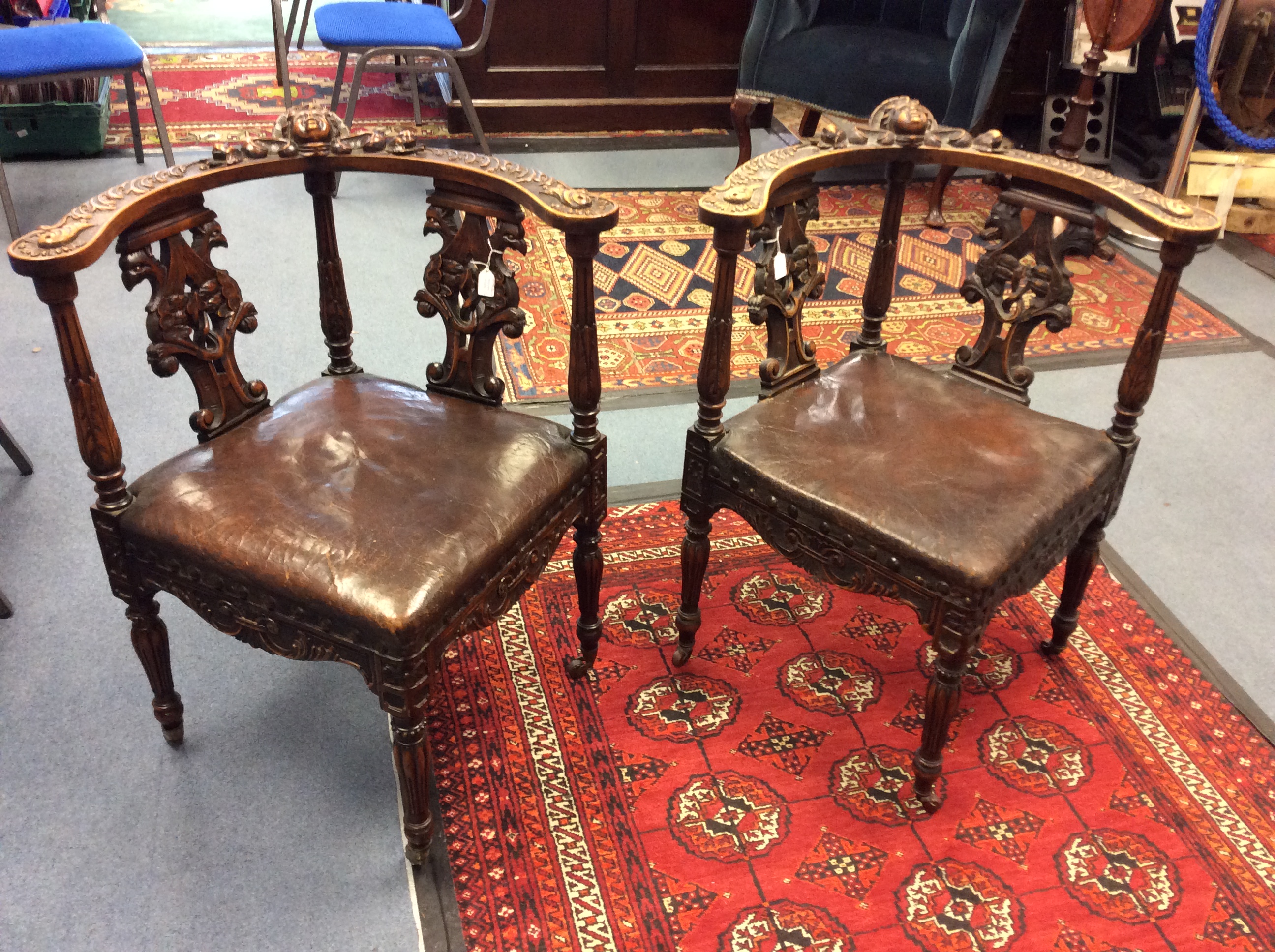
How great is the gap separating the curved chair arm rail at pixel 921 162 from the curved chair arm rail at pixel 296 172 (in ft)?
0.66

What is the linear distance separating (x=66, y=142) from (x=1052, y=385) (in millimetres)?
3564

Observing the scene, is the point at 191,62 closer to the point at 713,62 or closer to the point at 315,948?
the point at 713,62

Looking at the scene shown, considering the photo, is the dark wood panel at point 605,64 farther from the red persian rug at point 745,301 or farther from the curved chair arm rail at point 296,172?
the curved chair arm rail at point 296,172

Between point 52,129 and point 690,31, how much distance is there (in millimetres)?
2519

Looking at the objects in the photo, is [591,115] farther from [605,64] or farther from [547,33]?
[547,33]

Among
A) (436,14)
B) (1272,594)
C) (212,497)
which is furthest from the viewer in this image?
(436,14)

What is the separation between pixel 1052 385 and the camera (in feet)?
9.48

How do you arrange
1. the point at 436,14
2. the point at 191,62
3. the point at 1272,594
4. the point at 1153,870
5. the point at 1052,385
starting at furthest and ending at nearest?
the point at 191,62, the point at 436,14, the point at 1052,385, the point at 1272,594, the point at 1153,870

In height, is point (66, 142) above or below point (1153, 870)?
above

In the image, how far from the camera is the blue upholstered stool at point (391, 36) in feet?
11.4

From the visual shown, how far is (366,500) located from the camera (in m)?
1.49

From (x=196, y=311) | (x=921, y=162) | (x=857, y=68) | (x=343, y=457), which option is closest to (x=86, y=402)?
(x=196, y=311)

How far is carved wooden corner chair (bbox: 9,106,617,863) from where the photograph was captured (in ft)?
4.56

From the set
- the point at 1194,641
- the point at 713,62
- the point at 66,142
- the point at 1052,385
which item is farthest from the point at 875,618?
the point at 66,142
